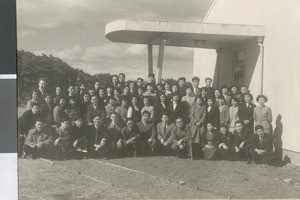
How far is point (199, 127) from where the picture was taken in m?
3.98

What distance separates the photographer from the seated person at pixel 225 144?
4.00 m

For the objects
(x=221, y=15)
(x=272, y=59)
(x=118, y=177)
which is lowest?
(x=118, y=177)

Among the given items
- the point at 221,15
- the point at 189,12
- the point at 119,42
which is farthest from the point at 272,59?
the point at 119,42

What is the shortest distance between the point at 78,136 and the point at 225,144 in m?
1.34

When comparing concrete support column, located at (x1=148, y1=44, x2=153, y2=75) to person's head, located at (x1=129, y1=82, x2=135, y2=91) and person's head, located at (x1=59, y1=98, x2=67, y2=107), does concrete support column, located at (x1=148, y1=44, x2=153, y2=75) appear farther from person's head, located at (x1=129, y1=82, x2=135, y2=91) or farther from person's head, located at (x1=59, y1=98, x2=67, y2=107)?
person's head, located at (x1=59, y1=98, x2=67, y2=107)

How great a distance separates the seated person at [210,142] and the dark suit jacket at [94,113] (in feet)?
3.06

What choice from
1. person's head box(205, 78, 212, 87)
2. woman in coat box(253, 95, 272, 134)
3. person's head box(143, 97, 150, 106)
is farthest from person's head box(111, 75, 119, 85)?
woman in coat box(253, 95, 272, 134)

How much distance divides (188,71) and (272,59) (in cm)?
80

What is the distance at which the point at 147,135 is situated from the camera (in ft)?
12.8

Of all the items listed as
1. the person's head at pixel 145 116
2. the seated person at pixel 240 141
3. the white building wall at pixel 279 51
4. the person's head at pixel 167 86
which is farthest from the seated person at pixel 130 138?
the white building wall at pixel 279 51

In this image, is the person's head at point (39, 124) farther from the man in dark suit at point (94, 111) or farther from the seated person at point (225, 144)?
the seated person at point (225, 144)

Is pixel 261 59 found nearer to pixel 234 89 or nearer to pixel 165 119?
pixel 234 89

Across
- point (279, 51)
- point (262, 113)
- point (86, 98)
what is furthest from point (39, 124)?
point (279, 51)

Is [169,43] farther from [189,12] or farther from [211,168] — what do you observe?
[211,168]
